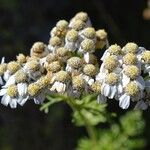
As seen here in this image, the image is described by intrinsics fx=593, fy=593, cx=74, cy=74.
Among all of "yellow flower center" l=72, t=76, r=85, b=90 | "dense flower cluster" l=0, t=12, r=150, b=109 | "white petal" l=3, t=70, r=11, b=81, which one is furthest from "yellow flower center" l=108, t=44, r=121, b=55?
"white petal" l=3, t=70, r=11, b=81

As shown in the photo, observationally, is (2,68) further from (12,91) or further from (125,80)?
(125,80)

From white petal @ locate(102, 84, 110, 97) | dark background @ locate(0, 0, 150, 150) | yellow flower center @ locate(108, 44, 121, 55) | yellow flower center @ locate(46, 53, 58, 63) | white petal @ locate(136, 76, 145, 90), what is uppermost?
dark background @ locate(0, 0, 150, 150)

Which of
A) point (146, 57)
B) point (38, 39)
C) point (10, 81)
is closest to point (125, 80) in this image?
point (146, 57)

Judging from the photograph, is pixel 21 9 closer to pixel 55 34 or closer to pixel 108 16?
pixel 108 16

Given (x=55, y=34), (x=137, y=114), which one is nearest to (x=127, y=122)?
(x=137, y=114)

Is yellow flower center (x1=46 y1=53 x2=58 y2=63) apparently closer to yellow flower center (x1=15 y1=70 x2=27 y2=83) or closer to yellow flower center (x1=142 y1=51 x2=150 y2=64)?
yellow flower center (x1=15 y1=70 x2=27 y2=83)

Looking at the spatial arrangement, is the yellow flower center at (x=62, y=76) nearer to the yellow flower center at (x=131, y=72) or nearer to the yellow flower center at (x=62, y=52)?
the yellow flower center at (x=62, y=52)
